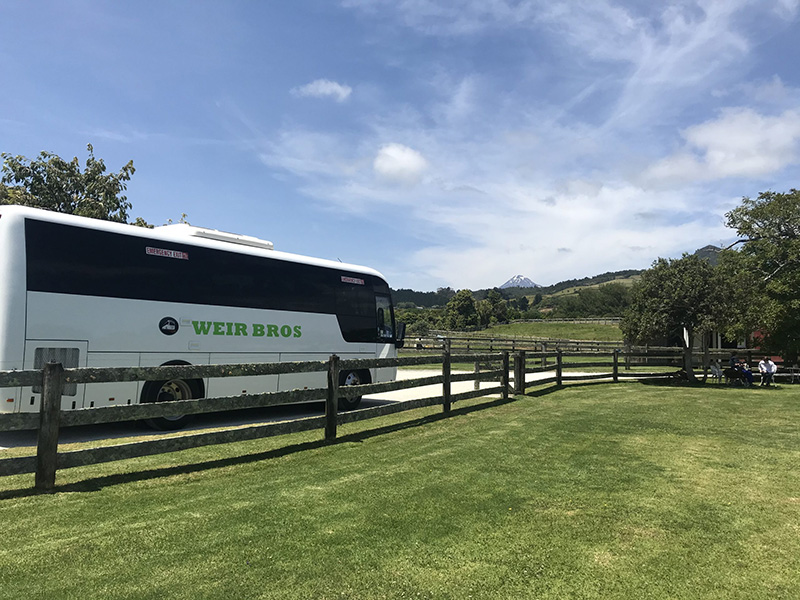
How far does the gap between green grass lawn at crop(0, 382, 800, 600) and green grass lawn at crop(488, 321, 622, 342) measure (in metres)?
53.4

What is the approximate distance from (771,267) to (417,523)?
26166 millimetres

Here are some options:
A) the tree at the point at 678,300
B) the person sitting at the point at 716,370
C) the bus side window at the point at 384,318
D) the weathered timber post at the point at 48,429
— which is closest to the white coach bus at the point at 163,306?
the bus side window at the point at 384,318

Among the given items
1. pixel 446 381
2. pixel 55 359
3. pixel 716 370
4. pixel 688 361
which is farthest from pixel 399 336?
pixel 716 370

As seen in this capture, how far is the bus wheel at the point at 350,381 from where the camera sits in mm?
12688

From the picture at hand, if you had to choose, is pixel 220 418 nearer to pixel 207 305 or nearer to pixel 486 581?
pixel 207 305

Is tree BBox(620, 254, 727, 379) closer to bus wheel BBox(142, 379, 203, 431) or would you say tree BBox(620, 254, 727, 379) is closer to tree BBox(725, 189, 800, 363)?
tree BBox(725, 189, 800, 363)

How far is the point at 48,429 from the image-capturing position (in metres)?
5.08

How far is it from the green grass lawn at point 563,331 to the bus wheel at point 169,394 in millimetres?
51838

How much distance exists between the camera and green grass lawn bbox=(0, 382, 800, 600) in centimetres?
325

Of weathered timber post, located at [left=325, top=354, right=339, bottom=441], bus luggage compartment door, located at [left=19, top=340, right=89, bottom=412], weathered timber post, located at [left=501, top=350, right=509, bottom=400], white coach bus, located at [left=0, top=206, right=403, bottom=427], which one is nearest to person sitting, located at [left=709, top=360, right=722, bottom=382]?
weathered timber post, located at [left=501, top=350, right=509, bottom=400]

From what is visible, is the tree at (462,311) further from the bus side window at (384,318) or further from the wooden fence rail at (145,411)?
the wooden fence rail at (145,411)

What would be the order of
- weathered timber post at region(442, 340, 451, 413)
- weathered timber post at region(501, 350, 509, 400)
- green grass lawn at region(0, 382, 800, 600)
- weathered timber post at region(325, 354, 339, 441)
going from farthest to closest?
1. weathered timber post at region(501, 350, 509, 400)
2. weathered timber post at region(442, 340, 451, 413)
3. weathered timber post at region(325, 354, 339, 441)
4. green grass lawn at region(0, 382, 800, 600)

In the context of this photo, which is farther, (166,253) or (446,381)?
(446,381)

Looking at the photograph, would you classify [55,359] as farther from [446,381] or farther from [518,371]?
[518,371]
